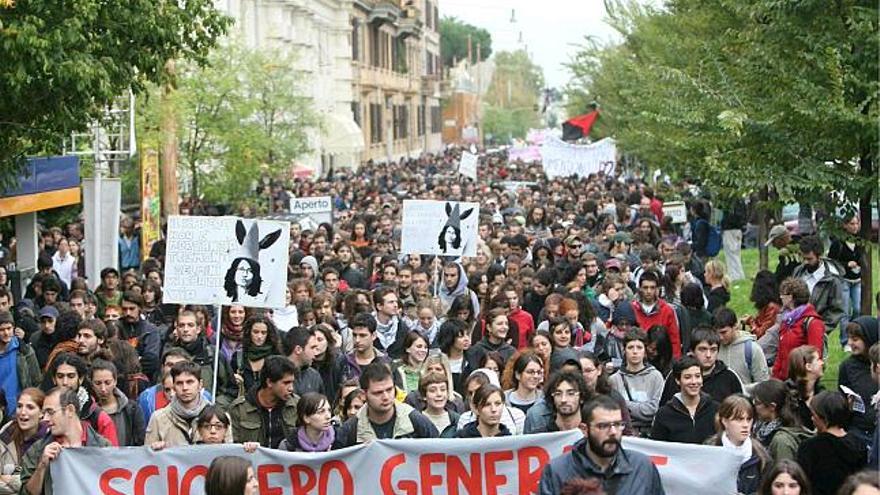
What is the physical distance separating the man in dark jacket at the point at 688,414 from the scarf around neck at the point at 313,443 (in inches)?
75.1

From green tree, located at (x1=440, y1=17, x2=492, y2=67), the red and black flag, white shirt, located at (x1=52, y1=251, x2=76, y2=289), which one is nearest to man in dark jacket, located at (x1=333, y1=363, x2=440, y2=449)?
white shirt, located at (x1=52, y1=251, x2=76, y2=289)

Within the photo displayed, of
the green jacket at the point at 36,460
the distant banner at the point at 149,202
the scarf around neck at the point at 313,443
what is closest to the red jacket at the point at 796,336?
the scarf around neck at the point at 313,443

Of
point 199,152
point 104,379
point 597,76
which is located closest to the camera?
point 104,379

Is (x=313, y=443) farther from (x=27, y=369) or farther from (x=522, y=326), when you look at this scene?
(x=522, y=326)

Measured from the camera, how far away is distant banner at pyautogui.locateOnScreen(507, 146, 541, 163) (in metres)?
72.6

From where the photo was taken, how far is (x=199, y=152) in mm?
34312

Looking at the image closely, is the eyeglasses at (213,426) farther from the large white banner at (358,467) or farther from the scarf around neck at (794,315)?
the scarf around neck at (794,315)

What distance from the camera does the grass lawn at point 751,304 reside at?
16750 millimetres

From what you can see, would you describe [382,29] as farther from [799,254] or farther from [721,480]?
[721,480]

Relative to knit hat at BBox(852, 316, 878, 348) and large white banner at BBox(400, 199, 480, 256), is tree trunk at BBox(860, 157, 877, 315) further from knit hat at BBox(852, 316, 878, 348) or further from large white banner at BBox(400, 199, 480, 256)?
large white banner at BBox(400, 199, 480, 256)

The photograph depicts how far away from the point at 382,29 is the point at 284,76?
47660 millimetres

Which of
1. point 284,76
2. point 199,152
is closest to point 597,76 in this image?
point 284,76

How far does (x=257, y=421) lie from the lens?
10.5 meters

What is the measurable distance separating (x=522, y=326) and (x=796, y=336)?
2448 mm
